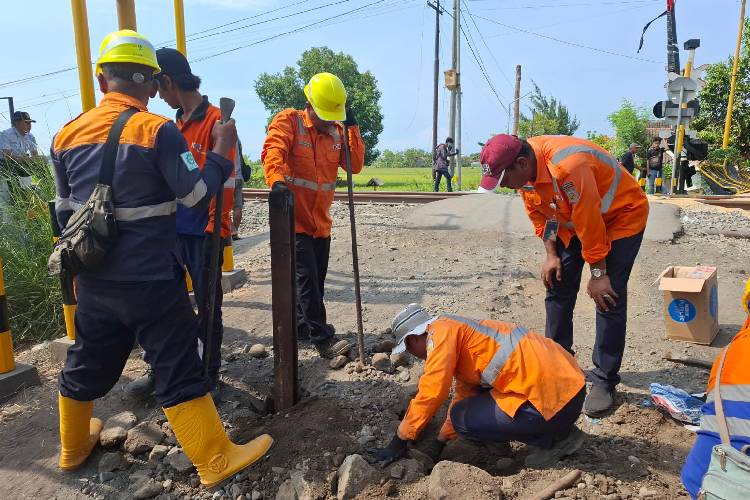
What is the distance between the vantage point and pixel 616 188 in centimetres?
320

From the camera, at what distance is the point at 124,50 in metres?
2.49

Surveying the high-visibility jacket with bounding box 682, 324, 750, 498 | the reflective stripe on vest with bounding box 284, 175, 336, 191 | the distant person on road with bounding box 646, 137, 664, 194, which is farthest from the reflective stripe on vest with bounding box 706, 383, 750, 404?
the distant person on road with bounding box 646, 137, 664, 194

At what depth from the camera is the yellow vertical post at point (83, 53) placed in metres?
3.90

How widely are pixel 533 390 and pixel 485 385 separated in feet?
1.00

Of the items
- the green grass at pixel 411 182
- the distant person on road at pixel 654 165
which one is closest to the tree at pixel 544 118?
the green grass at pixel 411 182

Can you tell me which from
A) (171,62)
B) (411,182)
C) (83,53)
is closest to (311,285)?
(171,62)

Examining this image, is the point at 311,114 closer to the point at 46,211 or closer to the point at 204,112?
the point at 204,112

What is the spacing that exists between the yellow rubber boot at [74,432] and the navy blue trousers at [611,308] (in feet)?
9.51

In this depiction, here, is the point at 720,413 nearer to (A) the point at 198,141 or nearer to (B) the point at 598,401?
(B) the point at 598,401

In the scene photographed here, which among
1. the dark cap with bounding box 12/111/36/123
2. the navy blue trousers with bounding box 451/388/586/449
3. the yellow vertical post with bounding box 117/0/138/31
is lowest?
the navy blue trousers with bounding box 451/388/586/449

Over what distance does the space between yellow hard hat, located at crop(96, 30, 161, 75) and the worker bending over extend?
1.78 m

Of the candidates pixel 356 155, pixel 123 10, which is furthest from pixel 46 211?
pixel 356 155

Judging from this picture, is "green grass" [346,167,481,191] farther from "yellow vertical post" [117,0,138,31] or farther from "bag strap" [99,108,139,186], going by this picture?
"bag strap" [99,108,139,186]

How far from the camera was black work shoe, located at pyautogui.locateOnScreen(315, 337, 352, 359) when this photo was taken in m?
4.11
